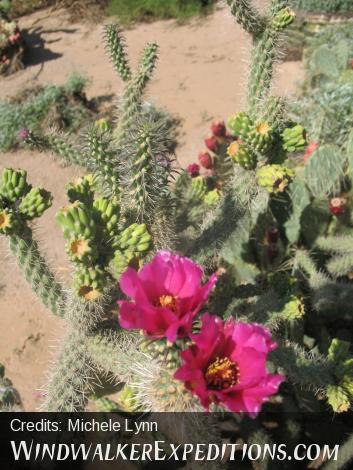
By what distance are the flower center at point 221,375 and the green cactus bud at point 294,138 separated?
1372mm

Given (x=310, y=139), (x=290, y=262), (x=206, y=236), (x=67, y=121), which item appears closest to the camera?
(x=206, y=236)

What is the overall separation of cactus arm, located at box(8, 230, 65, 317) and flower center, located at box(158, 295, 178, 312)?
3.39 feet

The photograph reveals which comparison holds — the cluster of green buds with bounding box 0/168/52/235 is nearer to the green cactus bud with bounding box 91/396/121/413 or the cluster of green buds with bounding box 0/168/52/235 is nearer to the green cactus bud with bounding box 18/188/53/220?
the green cactus bud with bounding box 18/188/53/220

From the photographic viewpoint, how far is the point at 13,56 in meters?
8.62

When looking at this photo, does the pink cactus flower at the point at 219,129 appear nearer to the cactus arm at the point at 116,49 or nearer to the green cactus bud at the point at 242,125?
the cactus arm at the point at 116,49

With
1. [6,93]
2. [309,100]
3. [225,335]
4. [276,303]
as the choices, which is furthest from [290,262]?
[6,93]

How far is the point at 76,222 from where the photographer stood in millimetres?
1640

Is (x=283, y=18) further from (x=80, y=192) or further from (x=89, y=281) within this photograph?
(x=89, y=281)

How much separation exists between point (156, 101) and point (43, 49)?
3.39m

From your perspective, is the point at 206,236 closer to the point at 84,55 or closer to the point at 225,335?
the point at 225,335

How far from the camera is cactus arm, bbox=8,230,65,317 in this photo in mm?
2064

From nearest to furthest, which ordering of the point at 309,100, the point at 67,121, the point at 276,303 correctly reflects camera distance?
the point at 276,303 < the point at 309,100 < the point at 67,121

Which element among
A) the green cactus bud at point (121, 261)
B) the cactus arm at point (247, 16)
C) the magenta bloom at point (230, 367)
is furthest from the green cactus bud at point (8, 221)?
the cactus arm at point (247, 16)

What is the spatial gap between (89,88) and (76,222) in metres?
6.87
